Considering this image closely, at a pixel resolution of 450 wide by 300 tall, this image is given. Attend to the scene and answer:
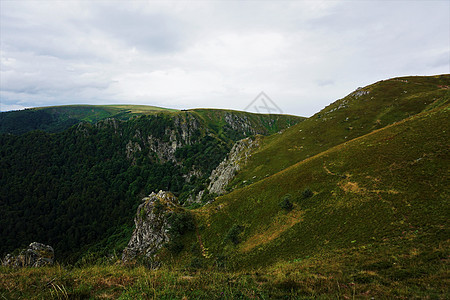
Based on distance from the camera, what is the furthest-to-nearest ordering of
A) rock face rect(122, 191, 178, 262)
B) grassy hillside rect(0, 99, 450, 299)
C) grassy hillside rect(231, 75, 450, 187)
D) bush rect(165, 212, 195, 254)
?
grassy hillside rect(231, 75, 450, 187)
rock face rect(122, 191, 178, 262)
bush rect(165, 212, 195, 254)
grassy hillside rect(0, 99, 450, 299)

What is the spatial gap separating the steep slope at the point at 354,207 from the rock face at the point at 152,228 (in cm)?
984

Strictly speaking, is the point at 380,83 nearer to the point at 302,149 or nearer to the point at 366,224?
the point at 302,149

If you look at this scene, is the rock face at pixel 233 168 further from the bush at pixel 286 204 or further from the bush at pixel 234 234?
the bush at pixel 286 204

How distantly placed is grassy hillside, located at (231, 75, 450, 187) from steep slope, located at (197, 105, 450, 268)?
2905 cm

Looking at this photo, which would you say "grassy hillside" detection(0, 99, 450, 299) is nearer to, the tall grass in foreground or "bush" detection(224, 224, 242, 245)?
the tall grass in foreground

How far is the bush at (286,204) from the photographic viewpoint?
3444 cm

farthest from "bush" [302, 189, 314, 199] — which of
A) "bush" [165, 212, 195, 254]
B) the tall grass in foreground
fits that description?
"bush" [165, 212, 195, 254]

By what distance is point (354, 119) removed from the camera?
81562 millimetres

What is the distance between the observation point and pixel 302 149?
76.6 metres

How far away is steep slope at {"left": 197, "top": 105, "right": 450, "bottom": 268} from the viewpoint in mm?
19641

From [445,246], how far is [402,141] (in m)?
26.7

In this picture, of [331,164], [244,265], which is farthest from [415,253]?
[331,164]

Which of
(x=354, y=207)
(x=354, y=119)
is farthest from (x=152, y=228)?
(x=354, y=119)

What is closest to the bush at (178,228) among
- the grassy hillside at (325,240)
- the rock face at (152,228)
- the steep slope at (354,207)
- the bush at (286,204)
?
the rock face at (152,228)
